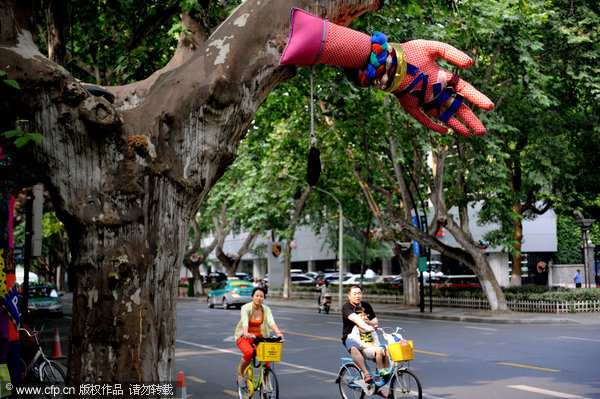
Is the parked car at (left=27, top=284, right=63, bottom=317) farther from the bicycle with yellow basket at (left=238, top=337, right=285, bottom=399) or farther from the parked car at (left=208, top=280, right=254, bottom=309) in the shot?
the bicycle with yellow basket at (left=238, top=337, right=285, bottom=399)

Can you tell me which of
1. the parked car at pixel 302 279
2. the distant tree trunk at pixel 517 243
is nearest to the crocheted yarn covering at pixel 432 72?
the distant tree trunk at pixel 517 243

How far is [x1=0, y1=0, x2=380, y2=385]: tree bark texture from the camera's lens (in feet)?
14.0

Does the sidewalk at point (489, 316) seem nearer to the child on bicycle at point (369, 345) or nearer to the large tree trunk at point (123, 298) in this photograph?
the child on bicycle at point (369, 345)

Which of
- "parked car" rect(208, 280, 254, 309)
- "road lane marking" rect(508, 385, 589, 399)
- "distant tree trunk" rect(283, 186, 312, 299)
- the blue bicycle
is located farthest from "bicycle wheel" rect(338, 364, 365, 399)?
"distant tree trunk" rect(283, 186, 312, 299)

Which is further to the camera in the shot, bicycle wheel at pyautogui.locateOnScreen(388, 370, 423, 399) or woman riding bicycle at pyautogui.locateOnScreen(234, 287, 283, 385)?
woman riding bicycle at pyautogui.locateOnScreen(234, 287, 283, 385)

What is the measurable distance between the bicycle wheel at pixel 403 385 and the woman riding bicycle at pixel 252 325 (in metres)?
1.69

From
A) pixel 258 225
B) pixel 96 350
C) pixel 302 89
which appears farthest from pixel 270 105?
pixel 258 225

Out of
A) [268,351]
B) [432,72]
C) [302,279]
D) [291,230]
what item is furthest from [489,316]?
[302,279]

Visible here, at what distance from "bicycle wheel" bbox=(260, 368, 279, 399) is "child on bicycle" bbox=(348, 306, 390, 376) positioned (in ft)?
3.89

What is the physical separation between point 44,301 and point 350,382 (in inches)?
956

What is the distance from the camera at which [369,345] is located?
26.4 ft

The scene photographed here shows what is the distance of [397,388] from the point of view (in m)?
7.66

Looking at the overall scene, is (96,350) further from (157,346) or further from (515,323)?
(515,323)

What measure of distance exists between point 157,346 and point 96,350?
42 cm
